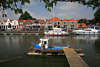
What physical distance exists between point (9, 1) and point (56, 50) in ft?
49.4

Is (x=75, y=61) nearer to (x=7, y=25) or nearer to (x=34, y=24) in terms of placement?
(x=34, y=24)

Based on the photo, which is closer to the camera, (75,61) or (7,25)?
(75,61)

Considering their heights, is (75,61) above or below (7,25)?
below

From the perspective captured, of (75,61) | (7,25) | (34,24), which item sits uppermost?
(34,24)

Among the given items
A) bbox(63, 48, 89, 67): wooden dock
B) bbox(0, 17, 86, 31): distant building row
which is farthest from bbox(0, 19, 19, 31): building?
bbox(63, 48, 89, 67): wooden dock

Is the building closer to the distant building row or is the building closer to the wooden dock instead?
the distant building row

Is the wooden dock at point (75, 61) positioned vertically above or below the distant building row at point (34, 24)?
below

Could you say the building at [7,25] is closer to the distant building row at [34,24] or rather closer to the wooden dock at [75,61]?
the distant building row at [34,24]

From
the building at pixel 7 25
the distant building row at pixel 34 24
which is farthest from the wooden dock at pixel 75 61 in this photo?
the building at pixel 7 25

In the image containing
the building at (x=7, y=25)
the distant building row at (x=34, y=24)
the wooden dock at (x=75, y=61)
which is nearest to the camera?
the wooden dock at (x=75, y=61)

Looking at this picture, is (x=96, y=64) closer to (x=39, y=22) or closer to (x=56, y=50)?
(x=56, y=50)

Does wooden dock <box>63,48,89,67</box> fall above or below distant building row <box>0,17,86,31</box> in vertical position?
below

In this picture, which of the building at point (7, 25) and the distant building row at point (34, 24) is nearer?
the distant building row at point (34, 24)

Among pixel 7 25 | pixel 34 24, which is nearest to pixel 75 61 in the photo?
pixel 34 24
